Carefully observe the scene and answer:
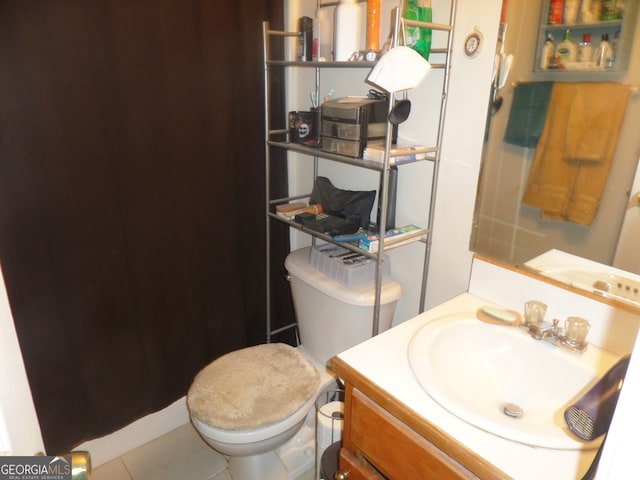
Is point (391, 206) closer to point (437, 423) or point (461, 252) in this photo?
point (461, 252)

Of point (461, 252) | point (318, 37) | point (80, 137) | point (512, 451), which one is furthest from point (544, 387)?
point (80, 137)

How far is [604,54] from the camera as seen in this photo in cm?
95

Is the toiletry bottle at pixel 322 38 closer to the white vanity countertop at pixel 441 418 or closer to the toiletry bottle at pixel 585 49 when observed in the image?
the toiletry bottle at pixel 585 49

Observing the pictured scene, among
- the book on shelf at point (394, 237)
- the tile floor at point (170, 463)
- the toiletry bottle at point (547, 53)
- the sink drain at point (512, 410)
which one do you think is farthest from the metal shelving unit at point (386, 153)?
the tile floor at point (170, 463)

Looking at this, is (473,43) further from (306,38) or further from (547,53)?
(306,38)

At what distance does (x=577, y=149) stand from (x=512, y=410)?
62 centimetres

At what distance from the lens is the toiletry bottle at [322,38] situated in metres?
1.46

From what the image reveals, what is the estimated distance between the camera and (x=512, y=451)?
2.46ft

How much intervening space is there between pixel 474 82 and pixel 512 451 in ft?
3.04

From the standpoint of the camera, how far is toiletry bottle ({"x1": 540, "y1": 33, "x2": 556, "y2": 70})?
103 cm

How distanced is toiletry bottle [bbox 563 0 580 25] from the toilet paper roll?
122 centimetres

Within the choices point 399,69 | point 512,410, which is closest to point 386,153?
point 399,69

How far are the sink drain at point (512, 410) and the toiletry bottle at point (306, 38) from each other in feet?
4.00

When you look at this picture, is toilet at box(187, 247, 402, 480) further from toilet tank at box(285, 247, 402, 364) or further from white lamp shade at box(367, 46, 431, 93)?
white lamp shade at box(367, 46, 431, 93)
